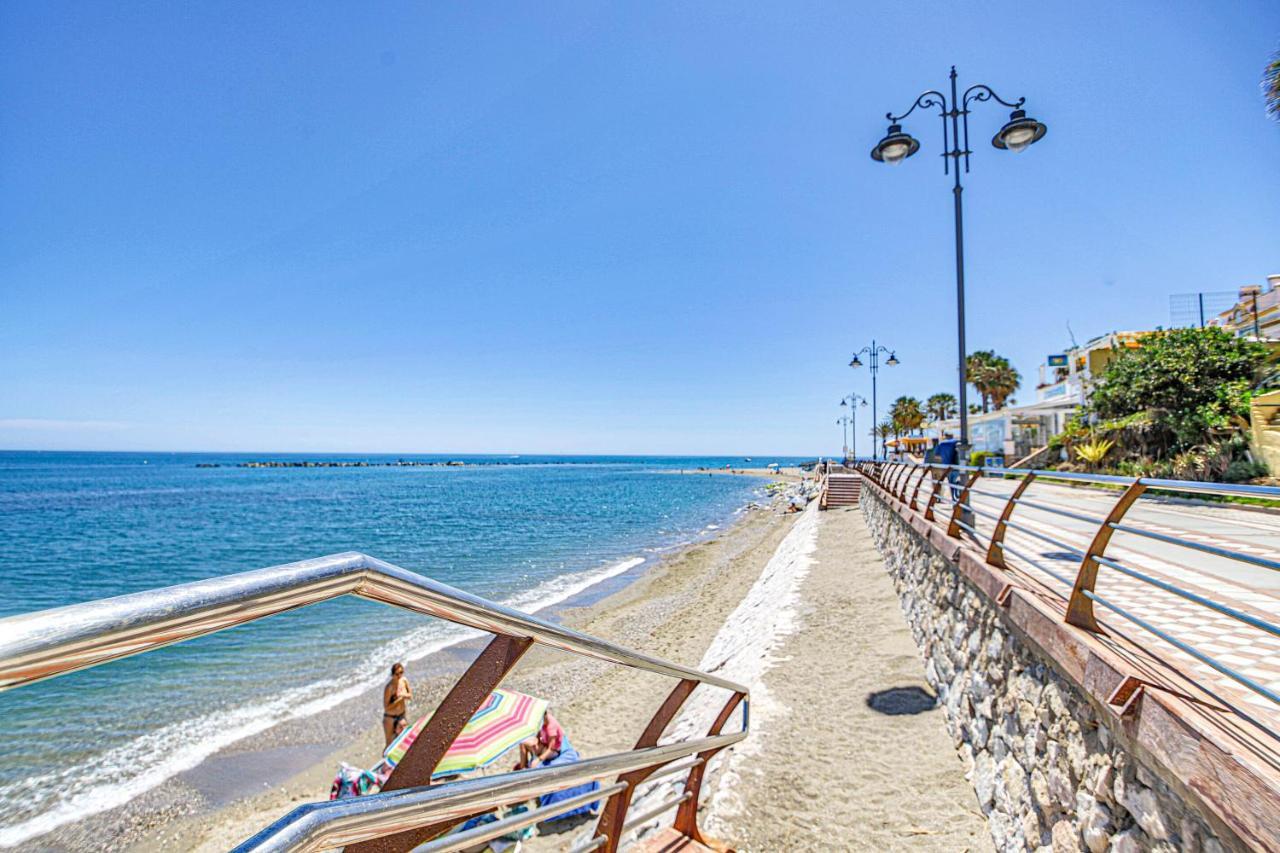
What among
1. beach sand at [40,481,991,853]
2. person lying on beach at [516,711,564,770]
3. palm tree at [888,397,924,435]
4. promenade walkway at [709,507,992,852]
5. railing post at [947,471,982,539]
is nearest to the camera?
promenade walkway at [709,507,992,852]

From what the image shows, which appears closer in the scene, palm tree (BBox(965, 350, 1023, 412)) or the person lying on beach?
the person lying on beach

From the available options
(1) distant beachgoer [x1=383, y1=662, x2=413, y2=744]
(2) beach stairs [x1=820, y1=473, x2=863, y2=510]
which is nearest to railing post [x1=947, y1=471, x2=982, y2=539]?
(1) distant beachgoer [x1=383, y1=662, x2=413, y2=744]

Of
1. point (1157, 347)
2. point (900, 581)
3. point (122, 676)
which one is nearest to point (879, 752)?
point (900, 581)

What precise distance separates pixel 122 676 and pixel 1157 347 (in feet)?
92.4

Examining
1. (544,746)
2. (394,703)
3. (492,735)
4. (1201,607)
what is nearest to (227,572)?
(394,703)

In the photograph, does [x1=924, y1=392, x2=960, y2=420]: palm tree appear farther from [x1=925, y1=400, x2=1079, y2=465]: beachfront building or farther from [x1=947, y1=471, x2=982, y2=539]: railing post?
[x1=947, y1=471, x2=982, y2=539]: railing post

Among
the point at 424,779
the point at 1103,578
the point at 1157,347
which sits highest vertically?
the point at 1157,347

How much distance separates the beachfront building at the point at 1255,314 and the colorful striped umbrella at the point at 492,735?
27.8 meters

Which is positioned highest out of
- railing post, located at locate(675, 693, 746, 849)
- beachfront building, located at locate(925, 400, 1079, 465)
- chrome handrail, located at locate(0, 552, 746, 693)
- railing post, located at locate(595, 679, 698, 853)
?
beachfront building, located at locate(925, 400, 1079, 465)

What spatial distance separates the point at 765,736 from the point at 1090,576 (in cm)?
401

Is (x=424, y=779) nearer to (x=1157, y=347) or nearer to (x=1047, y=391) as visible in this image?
(x=1157, y=347)

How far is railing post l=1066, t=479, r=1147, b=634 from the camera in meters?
3.37

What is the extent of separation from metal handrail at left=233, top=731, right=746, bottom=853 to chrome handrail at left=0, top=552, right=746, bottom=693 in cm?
33

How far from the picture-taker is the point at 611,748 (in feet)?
29.3
